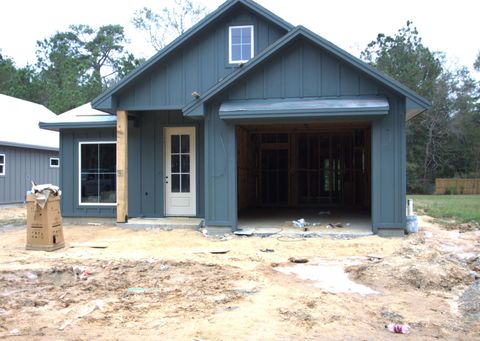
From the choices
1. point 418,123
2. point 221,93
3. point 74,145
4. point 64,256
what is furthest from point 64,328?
point 418,123

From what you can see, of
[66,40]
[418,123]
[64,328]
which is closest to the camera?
[64,328]

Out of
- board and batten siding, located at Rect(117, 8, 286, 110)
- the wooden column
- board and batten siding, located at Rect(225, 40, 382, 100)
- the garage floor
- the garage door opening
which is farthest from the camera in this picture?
the garage door opening

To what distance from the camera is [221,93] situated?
1109 cm

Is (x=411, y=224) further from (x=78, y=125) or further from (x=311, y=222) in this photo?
(x=78, y=125)

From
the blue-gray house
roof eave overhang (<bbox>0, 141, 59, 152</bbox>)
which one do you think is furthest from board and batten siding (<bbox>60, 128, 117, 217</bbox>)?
roof eave overhang (<bbox>0, 141, 59, 152</bbox>)

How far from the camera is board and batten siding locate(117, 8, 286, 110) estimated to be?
40.7 ft

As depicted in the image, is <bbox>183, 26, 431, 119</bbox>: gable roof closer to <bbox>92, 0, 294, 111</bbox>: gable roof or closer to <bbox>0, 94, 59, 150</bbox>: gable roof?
<bbox>92, 0, 294, 111</bbox>: gable roof

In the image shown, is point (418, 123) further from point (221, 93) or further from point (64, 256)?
point (64, 256)

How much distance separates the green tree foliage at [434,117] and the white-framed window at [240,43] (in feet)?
83.9

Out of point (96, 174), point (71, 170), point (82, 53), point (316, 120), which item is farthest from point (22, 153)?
point (82, 53)

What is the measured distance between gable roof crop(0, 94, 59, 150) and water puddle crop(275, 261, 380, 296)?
47.2 ft

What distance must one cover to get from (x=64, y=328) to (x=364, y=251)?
588cm

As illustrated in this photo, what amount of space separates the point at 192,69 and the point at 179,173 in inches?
113

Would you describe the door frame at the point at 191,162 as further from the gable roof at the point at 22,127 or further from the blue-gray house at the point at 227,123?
the gable roof at the point at 22,127
